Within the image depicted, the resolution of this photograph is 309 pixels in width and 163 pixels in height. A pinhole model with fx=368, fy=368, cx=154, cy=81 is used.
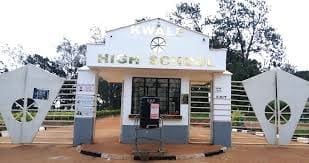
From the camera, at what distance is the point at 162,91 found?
13.6m

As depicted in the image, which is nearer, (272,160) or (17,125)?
(272,160)

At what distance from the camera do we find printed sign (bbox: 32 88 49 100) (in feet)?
44.5

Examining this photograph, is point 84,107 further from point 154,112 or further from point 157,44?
point 157,44

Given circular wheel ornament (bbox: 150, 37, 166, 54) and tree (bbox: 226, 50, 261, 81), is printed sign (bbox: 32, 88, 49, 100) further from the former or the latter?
tree (bbox: 226, 50, 261, 81)

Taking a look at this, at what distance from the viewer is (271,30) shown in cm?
3922

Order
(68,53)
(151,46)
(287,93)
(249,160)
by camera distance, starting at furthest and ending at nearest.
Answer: (68,53) → (287,93) → (151,46) → (249,160)

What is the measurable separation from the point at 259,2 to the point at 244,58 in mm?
6245

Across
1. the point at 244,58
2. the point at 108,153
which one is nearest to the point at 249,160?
the point at 108,153

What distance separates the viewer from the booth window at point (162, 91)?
44.1 feet

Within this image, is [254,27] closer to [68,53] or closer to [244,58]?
[244,58]

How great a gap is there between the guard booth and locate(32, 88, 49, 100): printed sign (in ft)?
4.42

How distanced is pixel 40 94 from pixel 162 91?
4.51m

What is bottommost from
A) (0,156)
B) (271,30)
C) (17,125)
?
(0,156)

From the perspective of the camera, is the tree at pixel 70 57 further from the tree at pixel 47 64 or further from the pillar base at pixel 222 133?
the pillar base at pixel 222 133
